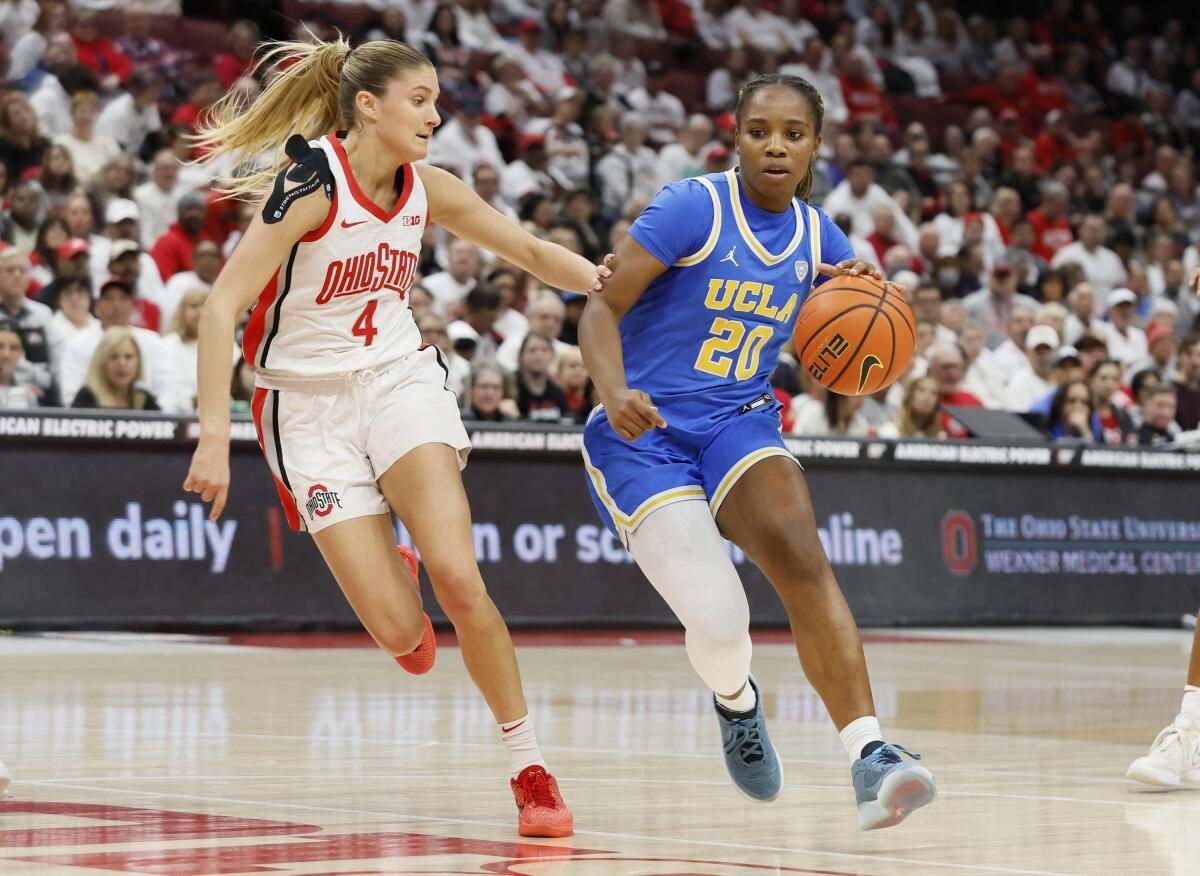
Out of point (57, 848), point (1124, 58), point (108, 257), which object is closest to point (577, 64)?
point (108, 257)

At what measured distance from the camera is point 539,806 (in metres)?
5.45

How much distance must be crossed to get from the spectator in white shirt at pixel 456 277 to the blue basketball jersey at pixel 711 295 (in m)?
9.71

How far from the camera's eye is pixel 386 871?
4.66m

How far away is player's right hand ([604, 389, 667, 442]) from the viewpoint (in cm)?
573

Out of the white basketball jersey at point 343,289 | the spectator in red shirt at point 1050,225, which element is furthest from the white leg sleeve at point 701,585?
the spectator in red shirt at point 1050,225

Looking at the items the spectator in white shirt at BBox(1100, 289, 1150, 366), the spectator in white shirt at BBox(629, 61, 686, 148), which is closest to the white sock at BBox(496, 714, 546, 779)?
the spectator in white shirt at BBox(1100, 289, 1150, 366)

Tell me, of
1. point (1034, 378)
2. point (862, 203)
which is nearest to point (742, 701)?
point (1034, 378)

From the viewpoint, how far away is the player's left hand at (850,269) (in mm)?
6121

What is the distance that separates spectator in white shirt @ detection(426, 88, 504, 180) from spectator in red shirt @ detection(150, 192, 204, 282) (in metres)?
3.13

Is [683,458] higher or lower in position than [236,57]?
lower

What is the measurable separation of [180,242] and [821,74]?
32.7ft

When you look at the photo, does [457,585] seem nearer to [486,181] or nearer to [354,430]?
[354,430]

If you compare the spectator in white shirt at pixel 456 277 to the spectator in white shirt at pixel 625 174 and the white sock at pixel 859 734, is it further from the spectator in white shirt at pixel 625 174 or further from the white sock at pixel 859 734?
the white sock at pixel 859 734

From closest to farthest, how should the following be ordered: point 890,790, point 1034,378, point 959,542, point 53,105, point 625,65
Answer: point 890,790 < point 959,542 < point 53,105 < point 1034,378 < point 625,65
